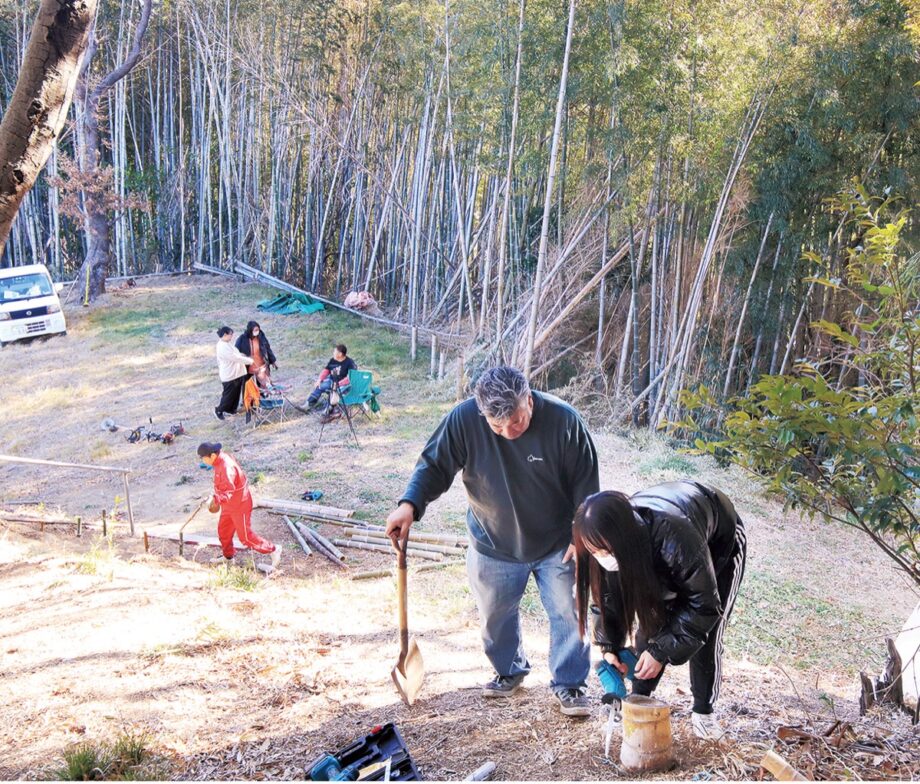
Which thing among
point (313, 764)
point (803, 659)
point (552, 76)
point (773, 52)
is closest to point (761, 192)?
point (773, 52)

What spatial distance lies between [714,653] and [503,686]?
2.96ft

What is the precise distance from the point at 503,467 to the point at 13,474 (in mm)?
7667

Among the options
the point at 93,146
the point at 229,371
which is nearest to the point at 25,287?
the point at 93,146

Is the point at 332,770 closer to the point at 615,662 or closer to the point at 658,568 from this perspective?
the point at 615,662

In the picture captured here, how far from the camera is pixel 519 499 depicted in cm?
A: 277

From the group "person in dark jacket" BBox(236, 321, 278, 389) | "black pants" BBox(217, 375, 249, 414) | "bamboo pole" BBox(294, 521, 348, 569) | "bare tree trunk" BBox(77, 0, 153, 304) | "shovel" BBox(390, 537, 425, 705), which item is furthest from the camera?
"bare tree trunk" BBox(77, 0, 153, 304)

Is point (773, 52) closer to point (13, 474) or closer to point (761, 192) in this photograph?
point (761, 192)

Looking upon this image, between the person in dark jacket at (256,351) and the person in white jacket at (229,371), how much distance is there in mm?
91

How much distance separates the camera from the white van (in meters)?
13.2

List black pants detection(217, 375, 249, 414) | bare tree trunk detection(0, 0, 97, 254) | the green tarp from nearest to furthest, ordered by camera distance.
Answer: bare tree trunk detection(0, 0, 97, 254)
black pants detection(217, 375, 249, 414)
the green tarp

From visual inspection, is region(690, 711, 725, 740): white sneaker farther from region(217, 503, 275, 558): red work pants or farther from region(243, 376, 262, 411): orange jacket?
region(243, 376, 262, 411): orange jacket

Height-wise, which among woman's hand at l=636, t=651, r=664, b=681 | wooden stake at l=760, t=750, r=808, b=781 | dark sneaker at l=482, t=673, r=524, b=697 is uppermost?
woman's hand at l=636, t=651, r=664, b=681

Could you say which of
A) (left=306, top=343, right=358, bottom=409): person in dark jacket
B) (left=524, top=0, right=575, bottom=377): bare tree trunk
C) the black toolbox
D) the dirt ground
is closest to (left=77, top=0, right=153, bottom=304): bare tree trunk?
the dirt ground

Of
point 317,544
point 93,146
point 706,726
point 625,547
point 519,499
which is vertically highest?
point 93,146
